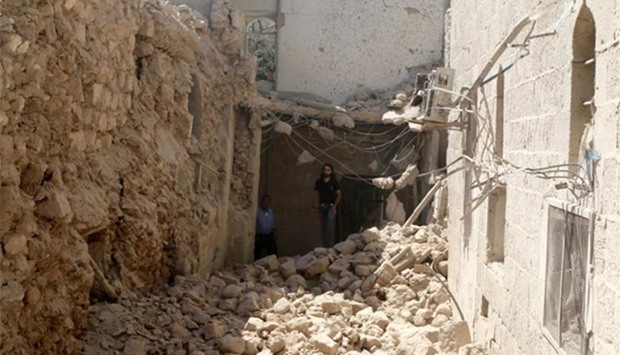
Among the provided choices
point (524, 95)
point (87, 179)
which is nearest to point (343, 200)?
point (87, 179)

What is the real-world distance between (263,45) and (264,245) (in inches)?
374

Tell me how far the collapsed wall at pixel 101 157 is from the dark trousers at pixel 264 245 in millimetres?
1570

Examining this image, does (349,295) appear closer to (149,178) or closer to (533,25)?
(149,178)

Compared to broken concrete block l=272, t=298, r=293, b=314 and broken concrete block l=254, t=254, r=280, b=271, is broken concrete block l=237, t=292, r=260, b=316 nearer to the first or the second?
broken concrete block l=272, t=298, r=293, b=314

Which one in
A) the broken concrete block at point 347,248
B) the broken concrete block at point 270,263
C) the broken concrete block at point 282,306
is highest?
the broken concrete block at point 347,248

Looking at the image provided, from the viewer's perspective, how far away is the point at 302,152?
1536cm

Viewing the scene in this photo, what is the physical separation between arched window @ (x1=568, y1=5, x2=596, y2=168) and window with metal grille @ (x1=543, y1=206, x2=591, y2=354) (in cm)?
39

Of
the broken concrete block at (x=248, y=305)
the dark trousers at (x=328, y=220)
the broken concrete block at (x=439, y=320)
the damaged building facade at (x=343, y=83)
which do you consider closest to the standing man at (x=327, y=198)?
the dark trousers at (x=328, y=220)

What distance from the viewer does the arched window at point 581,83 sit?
4.52m

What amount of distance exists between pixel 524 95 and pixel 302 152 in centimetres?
979

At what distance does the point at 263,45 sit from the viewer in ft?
71.5

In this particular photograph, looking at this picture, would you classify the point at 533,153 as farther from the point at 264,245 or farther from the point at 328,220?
the point at 328,220

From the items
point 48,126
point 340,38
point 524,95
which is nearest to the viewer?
point 524,95

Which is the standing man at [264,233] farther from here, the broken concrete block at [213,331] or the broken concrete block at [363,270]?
the broken concrete block at [213,331]
